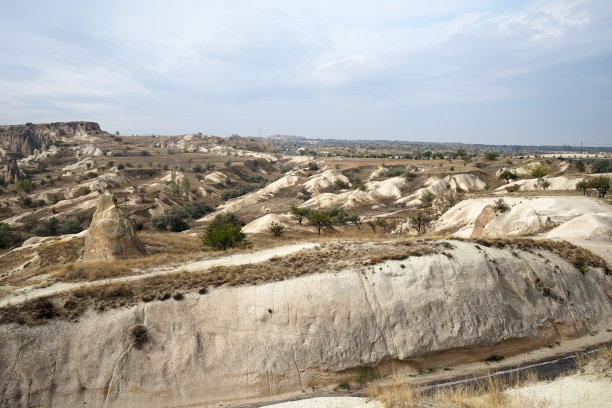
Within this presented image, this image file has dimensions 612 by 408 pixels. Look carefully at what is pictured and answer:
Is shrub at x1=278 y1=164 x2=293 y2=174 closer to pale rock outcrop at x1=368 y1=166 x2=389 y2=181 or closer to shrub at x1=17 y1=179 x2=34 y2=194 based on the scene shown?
pale rock outcrop at x1=368 y1=166 x2=389 y2=181

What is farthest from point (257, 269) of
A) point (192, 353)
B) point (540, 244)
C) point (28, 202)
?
point (28, 202)

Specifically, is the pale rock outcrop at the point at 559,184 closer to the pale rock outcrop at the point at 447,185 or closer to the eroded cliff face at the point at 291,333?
the pale rock outcrop at the point at 447,185

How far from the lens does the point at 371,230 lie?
139 ft

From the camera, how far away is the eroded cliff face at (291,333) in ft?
37.8

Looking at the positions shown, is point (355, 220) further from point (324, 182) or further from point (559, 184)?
point (324, 182)

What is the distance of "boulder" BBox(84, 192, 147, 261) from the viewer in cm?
1975

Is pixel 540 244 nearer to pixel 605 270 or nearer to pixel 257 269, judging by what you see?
pixel 605 270

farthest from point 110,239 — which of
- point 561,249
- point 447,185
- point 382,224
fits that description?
point 447,185

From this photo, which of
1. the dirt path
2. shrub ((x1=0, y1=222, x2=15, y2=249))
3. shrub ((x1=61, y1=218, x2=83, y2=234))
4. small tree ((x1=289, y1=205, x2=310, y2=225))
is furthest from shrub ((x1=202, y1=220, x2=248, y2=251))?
shrub ((x1=61, y1=218, x2=83, y2=234))

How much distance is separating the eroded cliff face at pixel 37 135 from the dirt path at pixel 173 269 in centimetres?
12279

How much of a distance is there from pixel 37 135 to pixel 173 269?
5637 inches

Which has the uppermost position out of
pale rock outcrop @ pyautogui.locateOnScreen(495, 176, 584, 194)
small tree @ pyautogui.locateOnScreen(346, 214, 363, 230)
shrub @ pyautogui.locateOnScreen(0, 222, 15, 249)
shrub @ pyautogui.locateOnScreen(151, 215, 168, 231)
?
pale rock outcrop @ pyautogui.locateOnScreen(495, 176, 584, 194)

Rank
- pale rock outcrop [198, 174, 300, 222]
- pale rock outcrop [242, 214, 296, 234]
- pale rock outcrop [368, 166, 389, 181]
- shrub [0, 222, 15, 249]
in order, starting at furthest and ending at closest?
pale rock outcrop [368, 166, 389, 181] → pale rock outcrop [198, 174, 300, 222] → pale rock outcrop [242, 214, 296, 234] → shrub [0, 222, 15, 249]

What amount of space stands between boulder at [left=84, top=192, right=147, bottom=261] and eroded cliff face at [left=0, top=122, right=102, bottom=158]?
383 feet
